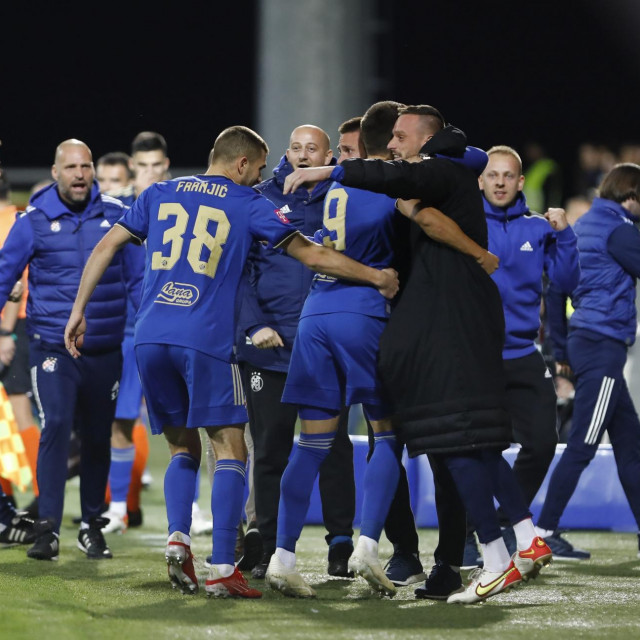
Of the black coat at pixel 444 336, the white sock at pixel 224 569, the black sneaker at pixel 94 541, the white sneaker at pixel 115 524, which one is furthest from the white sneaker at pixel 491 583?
the white sneaker at pixel 115 524

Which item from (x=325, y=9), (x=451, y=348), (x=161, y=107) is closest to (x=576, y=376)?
(x=451, y=348)

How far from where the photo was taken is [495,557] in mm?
5020

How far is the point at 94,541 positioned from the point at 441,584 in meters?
2.00

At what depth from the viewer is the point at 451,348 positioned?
16.5 feet

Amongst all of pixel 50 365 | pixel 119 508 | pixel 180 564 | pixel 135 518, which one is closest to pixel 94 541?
pixel 50 365

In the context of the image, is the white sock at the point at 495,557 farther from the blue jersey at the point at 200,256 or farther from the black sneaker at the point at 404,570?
the blue jersey at the point at 200,256

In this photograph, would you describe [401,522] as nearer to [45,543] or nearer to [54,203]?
[45,543]

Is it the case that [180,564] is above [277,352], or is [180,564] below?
below

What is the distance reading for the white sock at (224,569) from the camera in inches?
202

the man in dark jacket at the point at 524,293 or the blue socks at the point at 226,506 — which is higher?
the man in dark jacket at the point at 524,293

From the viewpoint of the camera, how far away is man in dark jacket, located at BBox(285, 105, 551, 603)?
4.98 m

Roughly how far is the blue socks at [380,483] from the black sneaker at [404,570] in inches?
21.3

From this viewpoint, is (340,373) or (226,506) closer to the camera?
(226,506)

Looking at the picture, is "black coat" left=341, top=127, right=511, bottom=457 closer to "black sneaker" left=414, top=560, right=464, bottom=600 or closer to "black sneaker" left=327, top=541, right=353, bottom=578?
"black sneaker" left=414, top=560, right=464, bottom=600
